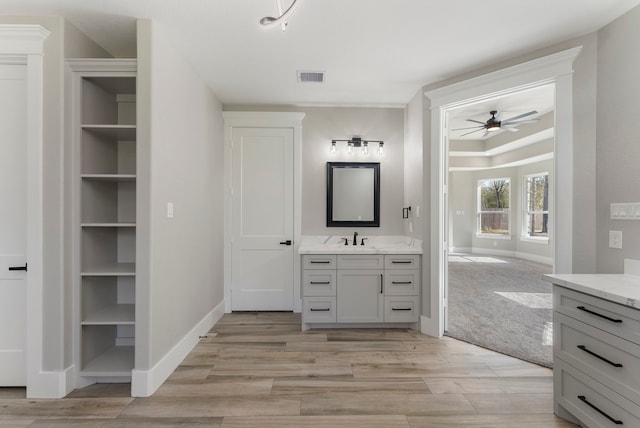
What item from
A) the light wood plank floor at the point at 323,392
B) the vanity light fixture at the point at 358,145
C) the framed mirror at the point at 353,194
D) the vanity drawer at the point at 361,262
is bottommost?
the light wood plank floor at the point at 323,392

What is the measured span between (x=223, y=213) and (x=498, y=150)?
6.40 m

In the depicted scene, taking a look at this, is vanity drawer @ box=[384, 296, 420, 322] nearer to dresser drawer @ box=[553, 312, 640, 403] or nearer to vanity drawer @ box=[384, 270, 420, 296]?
vanity drawer @ box=[384, 270, 420, 296]

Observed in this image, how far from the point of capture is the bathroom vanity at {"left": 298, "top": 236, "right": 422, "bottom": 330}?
10.4 ft

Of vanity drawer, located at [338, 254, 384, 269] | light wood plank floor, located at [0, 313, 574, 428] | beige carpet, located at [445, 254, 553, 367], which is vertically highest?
vanity drawer, located at [338, 254, 384, 269]

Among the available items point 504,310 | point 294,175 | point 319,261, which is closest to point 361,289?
point 319,261

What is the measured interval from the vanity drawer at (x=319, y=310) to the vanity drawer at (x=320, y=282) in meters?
0.08

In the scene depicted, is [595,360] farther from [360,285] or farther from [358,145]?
[358,145]

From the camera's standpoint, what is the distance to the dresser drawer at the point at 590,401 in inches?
56.3

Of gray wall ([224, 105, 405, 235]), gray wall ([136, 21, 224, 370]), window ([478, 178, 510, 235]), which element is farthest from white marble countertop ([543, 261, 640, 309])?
window ([478, 178, 510, 235])

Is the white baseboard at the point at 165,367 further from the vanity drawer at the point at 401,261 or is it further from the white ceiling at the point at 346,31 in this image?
the white ceiling at the point at 346,31

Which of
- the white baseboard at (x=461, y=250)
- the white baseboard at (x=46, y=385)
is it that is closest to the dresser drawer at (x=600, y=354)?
the white baseboard at (x=46, y=385)

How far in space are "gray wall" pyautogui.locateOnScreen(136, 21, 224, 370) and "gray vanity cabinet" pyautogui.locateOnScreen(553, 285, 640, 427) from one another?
265cm

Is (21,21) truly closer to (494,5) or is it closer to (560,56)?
(494,5)

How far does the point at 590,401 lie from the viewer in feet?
5.30
